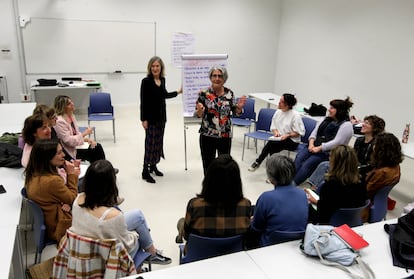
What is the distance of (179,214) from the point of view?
3.75 m

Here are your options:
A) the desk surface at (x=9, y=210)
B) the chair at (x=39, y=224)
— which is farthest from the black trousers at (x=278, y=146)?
the chair at (x=39, y=224)

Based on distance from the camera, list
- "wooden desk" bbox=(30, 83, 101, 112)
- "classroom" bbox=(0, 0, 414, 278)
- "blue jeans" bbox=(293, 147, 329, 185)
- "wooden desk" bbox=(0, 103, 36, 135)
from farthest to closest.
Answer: "wooden desk" bbox=(30, 83, 101, 112), "classroom" bbox=(0, 0, 414, 278), "wooden desk" bbox=(0, 103, 36, 135), "blue jeans" bbox=(293, 147, 329, 185)

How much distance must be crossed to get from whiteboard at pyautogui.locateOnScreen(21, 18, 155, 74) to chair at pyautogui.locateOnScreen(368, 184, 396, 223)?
633 cm

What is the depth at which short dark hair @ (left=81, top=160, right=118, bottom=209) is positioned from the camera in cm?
198

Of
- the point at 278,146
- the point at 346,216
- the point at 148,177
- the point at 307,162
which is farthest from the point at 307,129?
the point at 346,216

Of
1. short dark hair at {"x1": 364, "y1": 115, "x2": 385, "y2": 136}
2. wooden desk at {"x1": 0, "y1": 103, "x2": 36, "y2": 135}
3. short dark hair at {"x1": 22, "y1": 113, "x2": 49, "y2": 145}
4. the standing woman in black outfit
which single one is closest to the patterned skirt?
the standing woman in black outfit

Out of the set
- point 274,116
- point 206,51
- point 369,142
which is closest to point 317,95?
point 206,51

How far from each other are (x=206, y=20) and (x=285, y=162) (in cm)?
685

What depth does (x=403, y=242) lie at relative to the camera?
A: 2180mm

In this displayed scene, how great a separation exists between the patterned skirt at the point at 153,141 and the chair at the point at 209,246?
234cm

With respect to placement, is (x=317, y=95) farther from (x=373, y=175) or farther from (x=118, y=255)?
(x=118, y=255)

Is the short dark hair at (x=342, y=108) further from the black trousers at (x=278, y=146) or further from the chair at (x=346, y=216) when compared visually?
the chair at (x=346, y=216)

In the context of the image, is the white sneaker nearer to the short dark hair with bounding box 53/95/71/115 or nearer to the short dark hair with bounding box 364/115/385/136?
the short dark hair with bounding box 364/115/385/136

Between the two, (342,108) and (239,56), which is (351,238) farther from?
(239,56)
